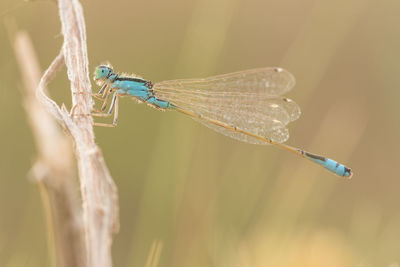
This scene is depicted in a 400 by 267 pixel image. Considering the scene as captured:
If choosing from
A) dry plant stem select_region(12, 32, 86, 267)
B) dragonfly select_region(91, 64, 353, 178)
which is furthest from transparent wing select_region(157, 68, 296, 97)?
dry plant stem select_region(12, 32, 86, 267)

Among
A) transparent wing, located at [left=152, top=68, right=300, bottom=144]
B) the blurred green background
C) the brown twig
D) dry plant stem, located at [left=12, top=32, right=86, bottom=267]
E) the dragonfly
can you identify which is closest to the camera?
dry plant stem, located at [left=12, top=32, right=86, bottom=267]

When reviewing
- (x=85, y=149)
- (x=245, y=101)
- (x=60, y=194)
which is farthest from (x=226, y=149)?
(x=60, y=194)

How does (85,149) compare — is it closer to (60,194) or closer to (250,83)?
(60,194)

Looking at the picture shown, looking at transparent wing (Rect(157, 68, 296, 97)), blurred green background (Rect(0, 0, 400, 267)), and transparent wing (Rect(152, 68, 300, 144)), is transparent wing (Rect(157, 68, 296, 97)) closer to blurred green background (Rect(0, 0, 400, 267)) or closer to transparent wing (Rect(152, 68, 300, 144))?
transparent wing (Rect(152, 68, 300, 144))

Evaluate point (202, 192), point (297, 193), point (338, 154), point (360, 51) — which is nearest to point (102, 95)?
point (202, 192)

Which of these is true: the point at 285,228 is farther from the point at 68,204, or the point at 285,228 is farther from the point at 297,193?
Answer: the point at 68,204

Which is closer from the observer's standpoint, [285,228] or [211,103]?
[285,228]
